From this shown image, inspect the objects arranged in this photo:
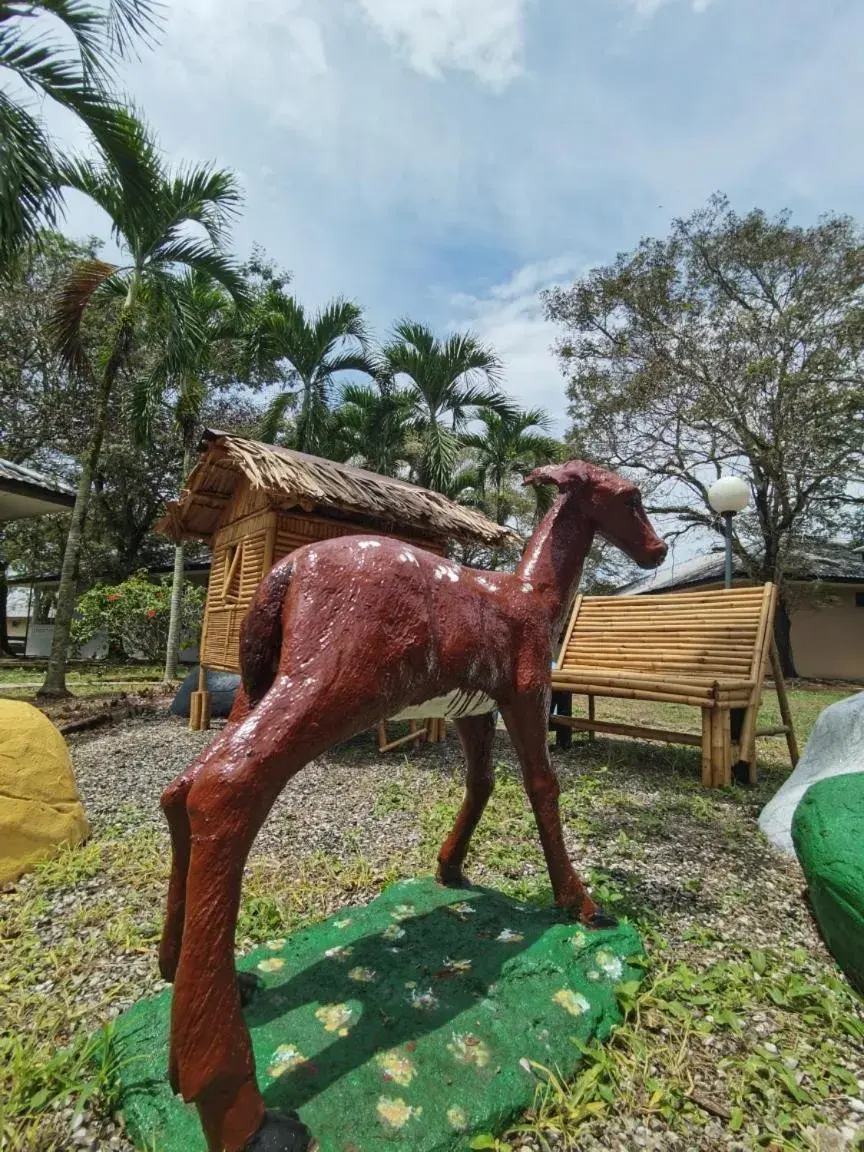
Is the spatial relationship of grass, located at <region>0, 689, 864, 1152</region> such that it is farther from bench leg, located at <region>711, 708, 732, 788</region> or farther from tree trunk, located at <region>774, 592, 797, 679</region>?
tree trunk, located at <region>774, 592, 797, 679</region>

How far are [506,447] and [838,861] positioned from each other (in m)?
14.6

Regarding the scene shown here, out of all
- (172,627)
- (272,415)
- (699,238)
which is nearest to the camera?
(172,627)

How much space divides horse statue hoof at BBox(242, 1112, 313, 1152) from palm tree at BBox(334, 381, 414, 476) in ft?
45.4

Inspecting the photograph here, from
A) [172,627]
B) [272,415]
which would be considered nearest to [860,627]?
[272,415]

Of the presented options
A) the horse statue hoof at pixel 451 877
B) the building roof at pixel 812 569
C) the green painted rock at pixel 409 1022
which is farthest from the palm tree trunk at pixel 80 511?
the building roof at pixel 812 569

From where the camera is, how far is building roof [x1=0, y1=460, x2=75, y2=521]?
31.3 feet

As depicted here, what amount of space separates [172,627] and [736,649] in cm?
1095

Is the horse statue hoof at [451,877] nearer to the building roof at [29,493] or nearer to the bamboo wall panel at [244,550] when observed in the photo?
the bamboo wall panel at [244,550]

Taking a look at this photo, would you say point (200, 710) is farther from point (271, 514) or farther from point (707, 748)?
point (707, 748)

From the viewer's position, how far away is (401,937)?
272 centimetres

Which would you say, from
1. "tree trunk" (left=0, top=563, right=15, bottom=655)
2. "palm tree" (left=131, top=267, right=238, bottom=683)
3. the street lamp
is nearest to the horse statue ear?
the street lamp

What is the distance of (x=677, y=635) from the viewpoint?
700 centimetres

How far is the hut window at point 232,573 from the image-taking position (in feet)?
25.8

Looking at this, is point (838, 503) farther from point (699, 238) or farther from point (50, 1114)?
point (50, 1114)
